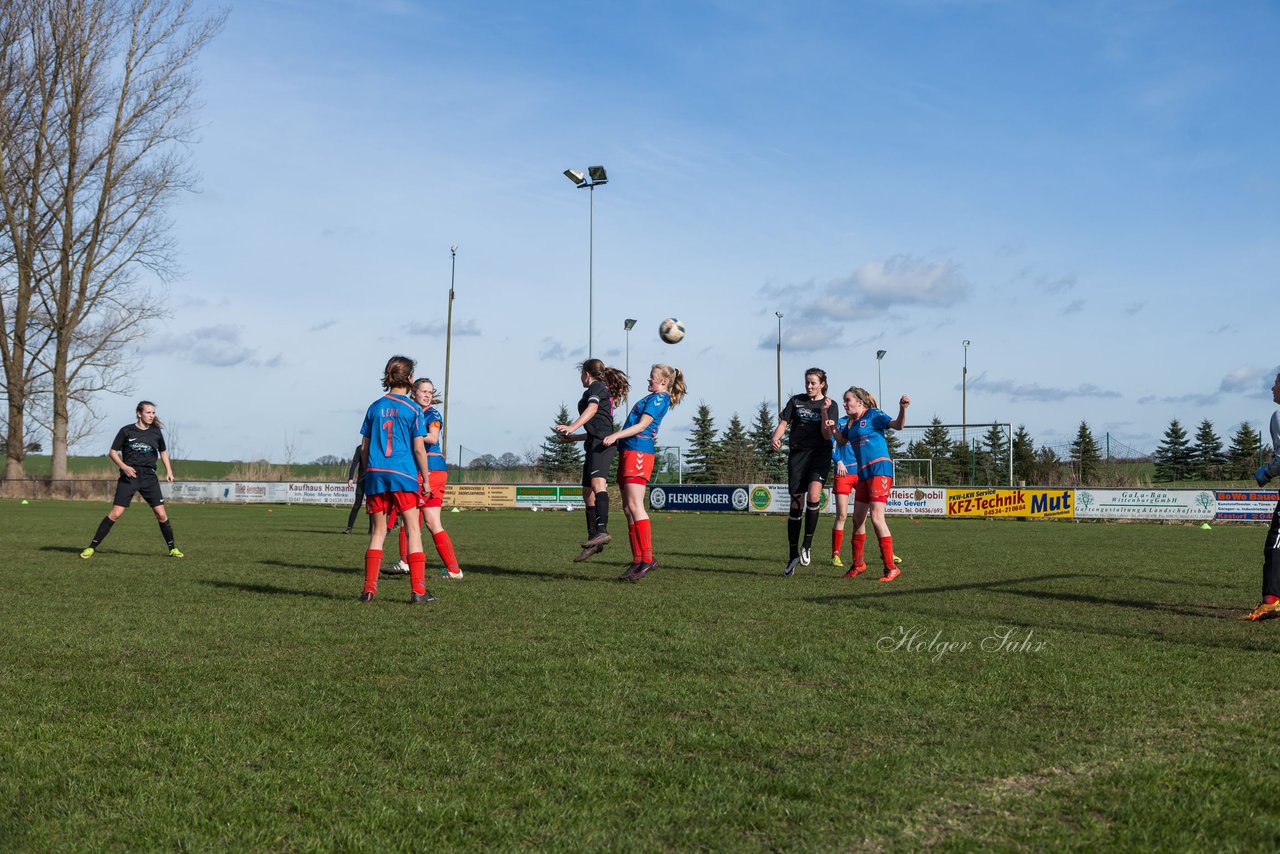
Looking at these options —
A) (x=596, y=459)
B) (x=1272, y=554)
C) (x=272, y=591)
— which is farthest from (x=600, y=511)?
(x=1272, y=554)

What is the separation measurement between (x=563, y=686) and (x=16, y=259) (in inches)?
1743

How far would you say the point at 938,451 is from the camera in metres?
42.4

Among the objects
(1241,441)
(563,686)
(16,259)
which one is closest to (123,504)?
(563,686)

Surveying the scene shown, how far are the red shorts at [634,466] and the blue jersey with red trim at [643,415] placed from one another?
49 mm

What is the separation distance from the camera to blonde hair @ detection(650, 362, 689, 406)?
9.91 meters

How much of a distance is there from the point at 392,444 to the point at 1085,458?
33.6m

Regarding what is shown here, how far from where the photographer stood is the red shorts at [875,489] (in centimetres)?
1056

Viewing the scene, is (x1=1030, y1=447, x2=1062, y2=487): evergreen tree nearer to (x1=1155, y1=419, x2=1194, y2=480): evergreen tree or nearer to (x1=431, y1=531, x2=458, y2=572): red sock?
(x1=1155, y1=419, x2=1194, y2=480): evergreen tree

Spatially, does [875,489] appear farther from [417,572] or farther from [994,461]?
[994,461]

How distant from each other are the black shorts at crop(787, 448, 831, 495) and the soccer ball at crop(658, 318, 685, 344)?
7.91 ft

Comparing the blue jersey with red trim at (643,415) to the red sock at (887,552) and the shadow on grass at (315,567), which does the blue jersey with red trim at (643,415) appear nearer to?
the red sock at (887,552)

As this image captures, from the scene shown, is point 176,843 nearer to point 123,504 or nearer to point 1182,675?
point 1182,675

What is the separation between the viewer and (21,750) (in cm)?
376

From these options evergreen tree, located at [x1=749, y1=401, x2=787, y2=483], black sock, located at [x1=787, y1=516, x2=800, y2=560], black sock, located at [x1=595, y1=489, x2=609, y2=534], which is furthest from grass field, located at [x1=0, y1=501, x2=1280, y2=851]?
evergreen tree, located at [x1=749, y1=401, x2=787, y2=483]
